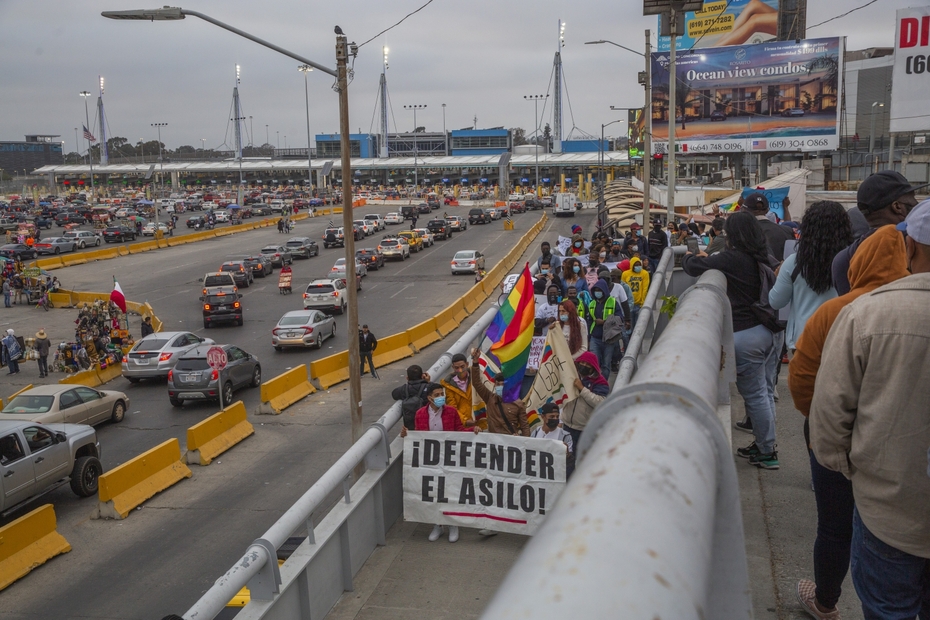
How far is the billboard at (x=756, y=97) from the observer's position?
47500mm

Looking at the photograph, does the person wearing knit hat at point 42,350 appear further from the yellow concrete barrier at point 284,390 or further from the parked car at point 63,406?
the yellow concrete barrier at point 284,390

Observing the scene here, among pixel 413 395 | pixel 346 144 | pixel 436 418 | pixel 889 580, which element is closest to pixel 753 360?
pixel 889 580

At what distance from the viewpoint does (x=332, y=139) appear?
17525 centimetres

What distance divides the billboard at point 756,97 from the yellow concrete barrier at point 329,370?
104 feet

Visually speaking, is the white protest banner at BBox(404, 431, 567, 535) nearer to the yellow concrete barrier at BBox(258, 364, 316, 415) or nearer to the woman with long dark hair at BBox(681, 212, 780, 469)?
the woman with long dark hair at BBox(681, 212, 780, 469)

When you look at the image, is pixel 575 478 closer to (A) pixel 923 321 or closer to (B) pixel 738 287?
(A) pixel 923 321

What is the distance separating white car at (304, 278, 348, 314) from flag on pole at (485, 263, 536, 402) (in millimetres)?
27395

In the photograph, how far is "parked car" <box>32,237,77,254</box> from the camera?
59.5 m

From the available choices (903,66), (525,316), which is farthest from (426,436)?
(903,66)

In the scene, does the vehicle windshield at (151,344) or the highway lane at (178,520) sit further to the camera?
the vehicle windshield at (151,344)

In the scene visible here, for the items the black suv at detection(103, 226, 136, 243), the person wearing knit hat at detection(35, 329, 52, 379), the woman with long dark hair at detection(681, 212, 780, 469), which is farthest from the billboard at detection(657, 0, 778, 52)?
the woman with long dark hair at detection(681, 212, 780, 469)

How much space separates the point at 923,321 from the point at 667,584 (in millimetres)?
1857

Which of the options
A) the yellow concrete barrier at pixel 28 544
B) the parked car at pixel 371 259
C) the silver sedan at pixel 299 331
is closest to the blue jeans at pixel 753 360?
the yellow concrete barrier at pixel 28 544

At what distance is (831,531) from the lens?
12.8 ft
